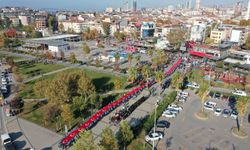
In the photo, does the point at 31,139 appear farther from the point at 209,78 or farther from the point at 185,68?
the point at 185,68

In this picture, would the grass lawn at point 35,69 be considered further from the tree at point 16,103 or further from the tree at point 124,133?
the tree at point 124,133

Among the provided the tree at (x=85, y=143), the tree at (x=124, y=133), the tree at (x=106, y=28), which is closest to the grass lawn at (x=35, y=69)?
the tree at (x=124, y=133)

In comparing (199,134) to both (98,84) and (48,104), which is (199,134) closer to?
(48,104)

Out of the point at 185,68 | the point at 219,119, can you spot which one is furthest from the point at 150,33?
the point at 219,119

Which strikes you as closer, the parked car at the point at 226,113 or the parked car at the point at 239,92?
the parked car at the point at 226,113

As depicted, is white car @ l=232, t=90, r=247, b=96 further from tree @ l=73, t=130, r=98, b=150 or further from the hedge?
tree @ l=73, t=130, r=98, b=150

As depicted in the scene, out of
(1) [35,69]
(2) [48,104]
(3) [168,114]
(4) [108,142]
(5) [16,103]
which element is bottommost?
(3) [168,114]

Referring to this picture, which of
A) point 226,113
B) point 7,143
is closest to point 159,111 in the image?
point 226,113
